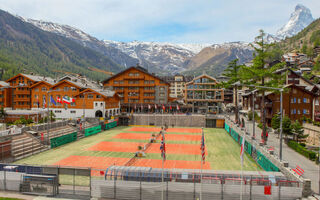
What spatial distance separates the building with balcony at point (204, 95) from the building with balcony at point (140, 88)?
34.5 feet

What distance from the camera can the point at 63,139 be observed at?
46.3m

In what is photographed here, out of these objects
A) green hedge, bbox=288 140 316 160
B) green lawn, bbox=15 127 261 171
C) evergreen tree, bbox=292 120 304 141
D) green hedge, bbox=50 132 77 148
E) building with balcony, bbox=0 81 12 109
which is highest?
building with balcony, bbox=0 81 12 109

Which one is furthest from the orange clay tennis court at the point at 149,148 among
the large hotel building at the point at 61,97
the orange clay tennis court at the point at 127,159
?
the large hotel building at the point at 61,97

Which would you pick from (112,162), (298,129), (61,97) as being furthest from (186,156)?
(61,97)

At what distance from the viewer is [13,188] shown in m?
22.3

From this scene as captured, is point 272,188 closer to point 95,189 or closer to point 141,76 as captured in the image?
point 95,189

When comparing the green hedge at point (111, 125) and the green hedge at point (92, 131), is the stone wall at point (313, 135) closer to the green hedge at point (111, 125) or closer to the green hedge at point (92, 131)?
the green hedge at point (92, 131)

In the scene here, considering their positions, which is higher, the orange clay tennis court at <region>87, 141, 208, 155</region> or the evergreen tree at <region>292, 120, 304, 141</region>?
the evergreen tree at <region>292, 120, 304, 141</region>

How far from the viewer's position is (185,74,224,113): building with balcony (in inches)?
3546

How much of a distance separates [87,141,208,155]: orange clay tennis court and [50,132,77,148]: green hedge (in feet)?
20.9

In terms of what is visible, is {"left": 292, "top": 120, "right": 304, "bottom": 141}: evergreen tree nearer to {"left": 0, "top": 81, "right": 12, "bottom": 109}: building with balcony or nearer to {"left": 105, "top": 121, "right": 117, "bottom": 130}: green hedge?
{"left": 105, "top": 121, "right": 117, "bottom": 130}: green hedge

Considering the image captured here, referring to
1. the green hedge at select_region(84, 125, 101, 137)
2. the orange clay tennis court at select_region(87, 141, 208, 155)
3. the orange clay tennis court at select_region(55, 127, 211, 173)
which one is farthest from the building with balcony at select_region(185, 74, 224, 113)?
the orange clay tennis court at select_region(87, 141, 208, 155)

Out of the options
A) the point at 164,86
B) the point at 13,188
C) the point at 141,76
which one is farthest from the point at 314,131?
the point at 141,76

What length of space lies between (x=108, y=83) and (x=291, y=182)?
282 feet
